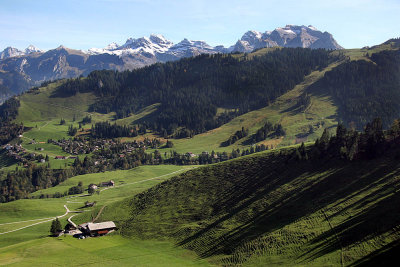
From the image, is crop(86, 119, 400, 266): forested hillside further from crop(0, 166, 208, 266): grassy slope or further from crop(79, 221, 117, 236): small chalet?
crop(0, 166, 208, 266): grassy slope

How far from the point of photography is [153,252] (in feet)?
287

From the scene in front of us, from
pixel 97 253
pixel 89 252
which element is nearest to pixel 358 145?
pixel 97 253

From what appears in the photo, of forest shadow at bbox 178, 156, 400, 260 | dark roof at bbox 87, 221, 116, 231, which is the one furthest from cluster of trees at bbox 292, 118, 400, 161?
dark roof at bbox 87, 221, 116, 231

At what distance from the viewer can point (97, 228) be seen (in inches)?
4254

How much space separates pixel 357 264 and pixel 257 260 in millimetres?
20169

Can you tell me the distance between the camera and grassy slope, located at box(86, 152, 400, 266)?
65.0m

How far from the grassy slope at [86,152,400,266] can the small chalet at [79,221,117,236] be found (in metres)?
4.52

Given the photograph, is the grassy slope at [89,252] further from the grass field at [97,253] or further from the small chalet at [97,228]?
the small chalet at [97,228]

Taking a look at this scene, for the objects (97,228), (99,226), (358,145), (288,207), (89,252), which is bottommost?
(97,228)

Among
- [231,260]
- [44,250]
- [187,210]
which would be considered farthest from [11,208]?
[231,260]

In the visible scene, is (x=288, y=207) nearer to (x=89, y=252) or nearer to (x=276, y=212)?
(x=276, y=212)

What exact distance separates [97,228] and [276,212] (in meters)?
57.8

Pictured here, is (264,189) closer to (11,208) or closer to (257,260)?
(257,260)

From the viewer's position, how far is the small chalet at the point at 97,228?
4203 inches
